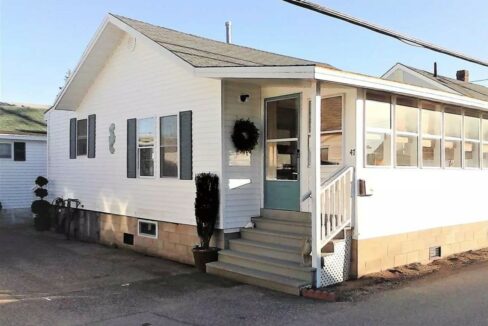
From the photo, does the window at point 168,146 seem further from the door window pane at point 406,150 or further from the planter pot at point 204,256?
the door window pane at point 406,150

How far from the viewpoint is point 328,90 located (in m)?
8.20

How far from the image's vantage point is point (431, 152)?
9.50m

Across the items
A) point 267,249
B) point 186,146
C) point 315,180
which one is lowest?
point 267,249

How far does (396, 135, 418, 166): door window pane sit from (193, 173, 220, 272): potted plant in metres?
3.30

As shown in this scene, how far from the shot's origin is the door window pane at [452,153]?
9.90 m

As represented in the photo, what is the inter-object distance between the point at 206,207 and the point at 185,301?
215 cm

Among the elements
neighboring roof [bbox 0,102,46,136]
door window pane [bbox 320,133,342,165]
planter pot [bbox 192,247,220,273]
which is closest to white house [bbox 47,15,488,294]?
door window pane [bbox 320,133,342,165]

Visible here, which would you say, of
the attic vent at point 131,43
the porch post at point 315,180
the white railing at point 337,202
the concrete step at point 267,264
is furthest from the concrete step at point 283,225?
the attic vent at point 131,43

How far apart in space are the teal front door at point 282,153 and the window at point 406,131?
179cm

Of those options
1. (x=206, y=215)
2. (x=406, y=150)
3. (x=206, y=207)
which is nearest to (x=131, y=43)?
(x=206, y=207)

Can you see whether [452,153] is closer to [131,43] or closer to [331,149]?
Result: [331,149]

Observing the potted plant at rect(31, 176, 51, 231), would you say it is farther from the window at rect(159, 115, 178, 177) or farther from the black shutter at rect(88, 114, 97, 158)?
the window at rect(159, 115, 178, 177)

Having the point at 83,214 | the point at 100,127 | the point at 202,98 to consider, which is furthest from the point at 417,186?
the point at 83,214

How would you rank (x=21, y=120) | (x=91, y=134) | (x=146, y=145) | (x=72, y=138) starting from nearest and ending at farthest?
1. (x=146, y=145)
2. (x=91, y=134)
3. (x=72, y=138)
4. (x=21, y=120)
